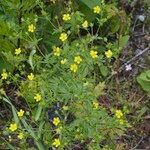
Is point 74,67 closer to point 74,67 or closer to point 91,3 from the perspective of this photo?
point 74,67

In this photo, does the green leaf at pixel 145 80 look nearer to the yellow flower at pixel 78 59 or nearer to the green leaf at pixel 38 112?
the yellow flower at pixel 78 59

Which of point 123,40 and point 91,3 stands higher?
point 91,3

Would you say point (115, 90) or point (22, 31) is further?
point (115, 90)

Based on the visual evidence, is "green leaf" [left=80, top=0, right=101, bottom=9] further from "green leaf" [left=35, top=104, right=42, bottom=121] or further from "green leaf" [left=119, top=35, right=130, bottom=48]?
"green leaf" [left=35, top=104, right=42, bottom=121]

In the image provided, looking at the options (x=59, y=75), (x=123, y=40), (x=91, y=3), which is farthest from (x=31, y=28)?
(x=123, y=40)

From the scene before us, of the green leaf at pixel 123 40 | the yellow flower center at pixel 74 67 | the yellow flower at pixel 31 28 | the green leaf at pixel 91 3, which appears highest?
the yellow flower at pixel 31 28

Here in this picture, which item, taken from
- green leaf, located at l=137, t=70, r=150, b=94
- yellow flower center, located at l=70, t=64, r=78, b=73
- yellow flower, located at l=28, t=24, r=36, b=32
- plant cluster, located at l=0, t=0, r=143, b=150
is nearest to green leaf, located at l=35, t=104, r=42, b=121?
plant cluster, located at l=0, t=0, r=143, b=150

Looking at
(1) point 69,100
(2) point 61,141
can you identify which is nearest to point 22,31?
(1) point 69,100

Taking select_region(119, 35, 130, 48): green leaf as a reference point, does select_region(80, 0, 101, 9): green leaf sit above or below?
above

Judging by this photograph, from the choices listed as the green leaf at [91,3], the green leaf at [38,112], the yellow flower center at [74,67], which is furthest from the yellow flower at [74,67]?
the green leaf at [91,3]

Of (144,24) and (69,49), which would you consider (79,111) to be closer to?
(69,49)

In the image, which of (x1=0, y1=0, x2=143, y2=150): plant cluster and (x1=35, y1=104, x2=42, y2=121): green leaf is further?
(x1=35, y1=104, x2=42, y2=121): green leaf
